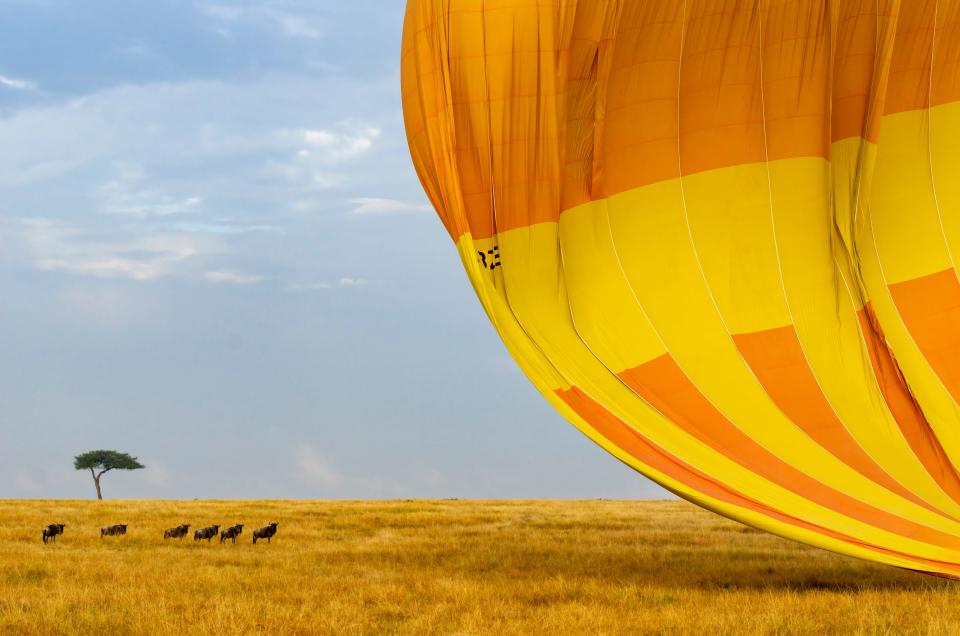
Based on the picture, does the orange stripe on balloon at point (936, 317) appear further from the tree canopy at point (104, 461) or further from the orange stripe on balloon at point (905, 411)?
the tree canopy at point (104, 461)

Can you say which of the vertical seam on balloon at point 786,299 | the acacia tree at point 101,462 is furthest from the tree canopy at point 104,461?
the vertical seam on balloon at point 786,299

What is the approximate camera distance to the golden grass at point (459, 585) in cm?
1277

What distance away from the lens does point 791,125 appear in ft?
57.1

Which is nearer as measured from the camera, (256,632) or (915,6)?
(256,632)

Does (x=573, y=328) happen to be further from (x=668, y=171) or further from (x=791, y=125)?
(x=791, y=125)

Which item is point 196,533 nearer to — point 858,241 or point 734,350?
point 734,350

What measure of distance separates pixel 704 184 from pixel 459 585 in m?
7.67

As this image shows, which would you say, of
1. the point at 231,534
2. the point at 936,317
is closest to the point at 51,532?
the point at 231,534

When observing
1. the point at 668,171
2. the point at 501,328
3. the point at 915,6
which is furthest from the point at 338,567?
the point at 915,6

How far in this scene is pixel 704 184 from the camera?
17359 millimetres

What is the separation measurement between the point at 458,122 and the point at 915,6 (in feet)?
26.4

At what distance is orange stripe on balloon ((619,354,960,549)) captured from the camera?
45.9ft

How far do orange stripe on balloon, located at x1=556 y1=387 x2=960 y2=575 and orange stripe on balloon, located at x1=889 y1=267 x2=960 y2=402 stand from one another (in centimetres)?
359

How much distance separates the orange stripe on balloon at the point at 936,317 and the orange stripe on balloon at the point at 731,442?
8.97 feet
